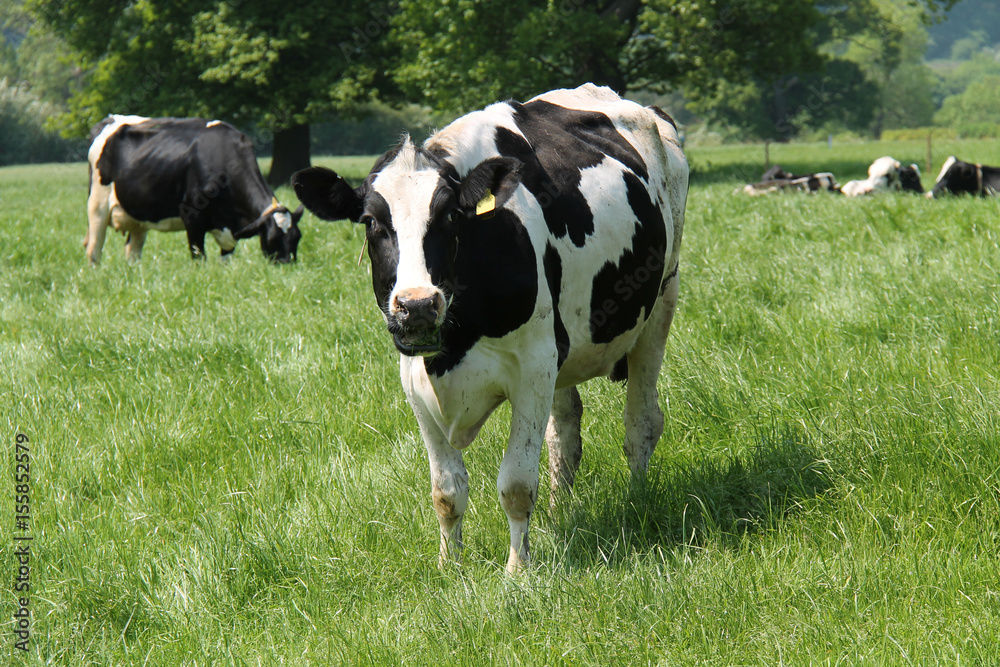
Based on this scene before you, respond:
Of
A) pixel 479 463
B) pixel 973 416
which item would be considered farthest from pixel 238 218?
pixel 973 416

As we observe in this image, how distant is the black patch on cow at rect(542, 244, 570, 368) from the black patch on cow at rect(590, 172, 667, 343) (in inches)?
9.3

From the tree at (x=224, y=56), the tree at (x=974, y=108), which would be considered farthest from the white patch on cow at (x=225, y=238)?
the tree at (x=974, y=108)

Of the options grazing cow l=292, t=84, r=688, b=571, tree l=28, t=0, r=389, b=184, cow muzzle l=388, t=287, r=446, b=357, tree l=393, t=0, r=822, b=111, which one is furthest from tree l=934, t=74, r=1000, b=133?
cow muzzle l=388, t=287, r=446, b=357

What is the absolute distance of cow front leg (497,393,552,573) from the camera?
322 cm

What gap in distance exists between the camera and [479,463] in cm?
405

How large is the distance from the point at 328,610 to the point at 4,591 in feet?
4.10

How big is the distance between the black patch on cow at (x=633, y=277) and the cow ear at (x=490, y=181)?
2.57ft

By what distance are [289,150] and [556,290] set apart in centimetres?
2459

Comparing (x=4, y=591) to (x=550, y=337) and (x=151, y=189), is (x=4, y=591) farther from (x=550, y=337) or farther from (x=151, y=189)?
(x=151, y=189)

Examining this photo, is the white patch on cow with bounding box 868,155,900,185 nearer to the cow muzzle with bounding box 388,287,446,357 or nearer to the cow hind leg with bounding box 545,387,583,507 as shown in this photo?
the cow hind leg with bounding box 545,387,583,507

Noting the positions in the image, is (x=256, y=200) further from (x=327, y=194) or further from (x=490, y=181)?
(x=490, y=181)

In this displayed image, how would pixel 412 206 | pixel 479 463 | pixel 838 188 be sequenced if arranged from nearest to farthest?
1. pixel 412 206
2. pixel 479 463
3. pixel 838 188

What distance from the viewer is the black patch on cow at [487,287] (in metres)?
3.08

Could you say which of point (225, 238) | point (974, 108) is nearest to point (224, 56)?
point (225, 238)
